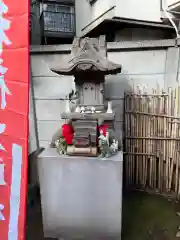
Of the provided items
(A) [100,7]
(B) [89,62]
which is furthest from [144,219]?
(A) [100,7]

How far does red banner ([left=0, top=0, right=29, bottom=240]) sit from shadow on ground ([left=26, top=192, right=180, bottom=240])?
136 cm

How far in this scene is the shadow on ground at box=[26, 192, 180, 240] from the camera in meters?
3.41

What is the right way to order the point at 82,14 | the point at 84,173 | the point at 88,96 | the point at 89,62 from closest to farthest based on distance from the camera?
the point at 89,62
the point at 84,173
the point at 88,96
the point at 82,14

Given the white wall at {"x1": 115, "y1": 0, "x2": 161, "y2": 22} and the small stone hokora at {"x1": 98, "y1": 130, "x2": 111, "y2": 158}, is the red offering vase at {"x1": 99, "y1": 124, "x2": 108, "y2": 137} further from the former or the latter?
the white wall at {"x1": 115, "y1": 0, "x2": 161, "y2": 22}

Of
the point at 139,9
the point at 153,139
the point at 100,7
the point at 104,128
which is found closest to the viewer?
the point at 104,128

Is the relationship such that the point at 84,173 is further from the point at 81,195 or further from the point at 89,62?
the point at 89,62

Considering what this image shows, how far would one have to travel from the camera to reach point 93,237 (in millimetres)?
3281

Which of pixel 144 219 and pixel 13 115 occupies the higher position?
pixel 13 115

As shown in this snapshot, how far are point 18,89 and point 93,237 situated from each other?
2.64 meters

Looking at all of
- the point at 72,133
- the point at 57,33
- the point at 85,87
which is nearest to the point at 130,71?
the point at 85,87

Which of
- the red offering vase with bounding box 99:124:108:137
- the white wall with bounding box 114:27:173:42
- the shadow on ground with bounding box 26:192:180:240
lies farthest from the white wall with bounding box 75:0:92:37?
the shadow on ground with bounding box 26:192:180:240

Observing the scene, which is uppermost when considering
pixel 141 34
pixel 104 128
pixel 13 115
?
pixel 141 34

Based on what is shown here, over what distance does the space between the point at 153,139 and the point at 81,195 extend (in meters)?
1.96

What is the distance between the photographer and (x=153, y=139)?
166 inches
